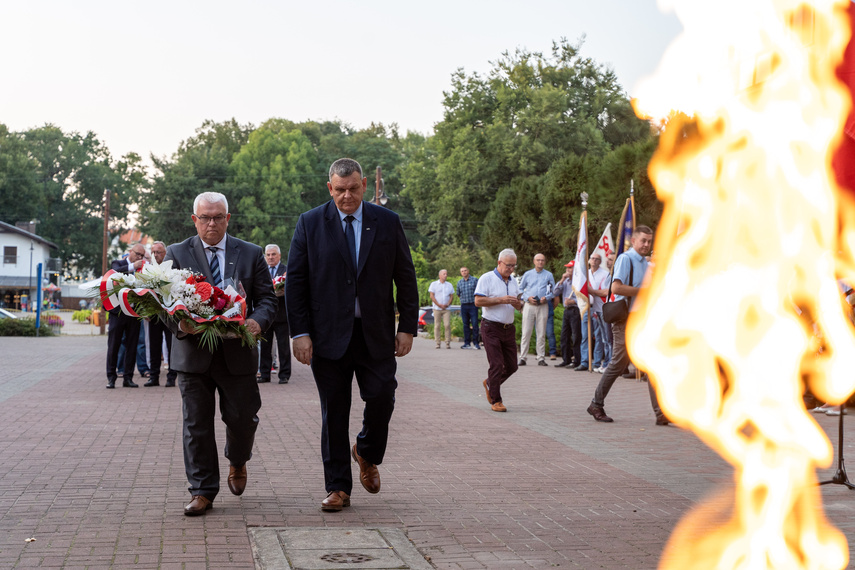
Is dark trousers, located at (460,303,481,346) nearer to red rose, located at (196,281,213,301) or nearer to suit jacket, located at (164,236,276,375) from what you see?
suit jacket, located at (164,236,276,375)

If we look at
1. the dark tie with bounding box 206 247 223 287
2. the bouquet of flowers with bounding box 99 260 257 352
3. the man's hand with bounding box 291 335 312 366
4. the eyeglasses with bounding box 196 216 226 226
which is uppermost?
the eyeglasses with bounding box 196 216 226 226

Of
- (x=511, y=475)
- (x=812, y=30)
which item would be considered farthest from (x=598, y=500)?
(x=812, y=30)

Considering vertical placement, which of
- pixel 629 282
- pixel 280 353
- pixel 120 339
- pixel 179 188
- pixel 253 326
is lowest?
pixel 280 353

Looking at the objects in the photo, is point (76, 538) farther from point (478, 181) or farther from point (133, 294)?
point (478, 181)

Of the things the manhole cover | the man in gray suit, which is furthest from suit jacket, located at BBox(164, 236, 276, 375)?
the manhole cover

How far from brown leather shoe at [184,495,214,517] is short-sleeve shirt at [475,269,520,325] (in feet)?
21.1

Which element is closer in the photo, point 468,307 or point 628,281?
point 628,281

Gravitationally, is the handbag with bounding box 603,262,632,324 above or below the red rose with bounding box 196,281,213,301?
below

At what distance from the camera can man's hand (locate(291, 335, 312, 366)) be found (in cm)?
618

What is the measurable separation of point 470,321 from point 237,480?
20842 mm

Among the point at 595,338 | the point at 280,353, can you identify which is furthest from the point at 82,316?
the point at 280,353

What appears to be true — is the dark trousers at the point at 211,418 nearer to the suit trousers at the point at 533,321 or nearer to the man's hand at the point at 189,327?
the man's hand at the point at 189,327

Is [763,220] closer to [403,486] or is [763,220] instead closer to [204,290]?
[204,290]

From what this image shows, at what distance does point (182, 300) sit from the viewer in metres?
5.97
